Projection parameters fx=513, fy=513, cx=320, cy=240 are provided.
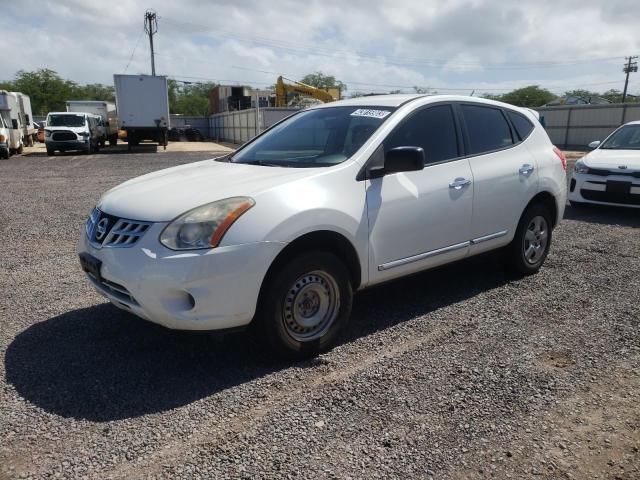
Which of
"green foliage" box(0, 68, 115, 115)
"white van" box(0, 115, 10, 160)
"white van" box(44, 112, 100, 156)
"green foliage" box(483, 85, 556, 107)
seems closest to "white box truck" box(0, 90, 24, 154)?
"white van" box(0, 115, 10, 160)

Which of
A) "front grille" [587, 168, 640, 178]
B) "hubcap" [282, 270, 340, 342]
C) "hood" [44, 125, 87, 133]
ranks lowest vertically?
Result: "hubcap" [282, 270, 340, 342]

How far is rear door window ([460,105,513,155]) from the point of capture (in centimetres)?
457

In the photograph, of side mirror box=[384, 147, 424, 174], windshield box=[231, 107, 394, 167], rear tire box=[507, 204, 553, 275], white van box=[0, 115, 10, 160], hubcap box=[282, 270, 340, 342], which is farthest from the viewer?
white van box=[0, 115, 10, 160]

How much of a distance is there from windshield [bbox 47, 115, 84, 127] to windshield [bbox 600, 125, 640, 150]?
23.8 meters

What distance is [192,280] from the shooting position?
295 centimetres

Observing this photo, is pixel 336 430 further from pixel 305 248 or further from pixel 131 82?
pixel 131 82

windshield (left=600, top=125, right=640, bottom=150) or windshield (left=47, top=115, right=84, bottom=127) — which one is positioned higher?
windshield (left=47, top=115, right=84, bottom=127)

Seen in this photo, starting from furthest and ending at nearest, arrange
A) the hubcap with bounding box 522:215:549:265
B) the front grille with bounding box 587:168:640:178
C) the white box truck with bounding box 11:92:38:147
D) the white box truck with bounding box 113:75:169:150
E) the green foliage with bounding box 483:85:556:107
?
the green foliage with bounding box 483:85:556:107
the white box truck with bounding box 11:92:38:147
the white box truck with bounding box 113:75:169:150
the front grille with bounding box 587:168:640:178
the hubcap with bounding box 522:215:549:265

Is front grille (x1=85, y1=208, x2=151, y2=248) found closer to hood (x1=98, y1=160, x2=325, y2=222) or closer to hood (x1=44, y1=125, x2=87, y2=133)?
hood (x1=98, y1=160, x2=325, y2=222)

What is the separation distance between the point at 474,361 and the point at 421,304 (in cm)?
110

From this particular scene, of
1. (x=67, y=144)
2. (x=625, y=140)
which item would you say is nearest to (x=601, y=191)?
(x=625, y=140)

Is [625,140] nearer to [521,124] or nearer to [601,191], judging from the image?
[601,191]

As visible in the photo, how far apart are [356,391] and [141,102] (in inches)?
1047

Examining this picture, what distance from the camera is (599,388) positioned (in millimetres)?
3176
